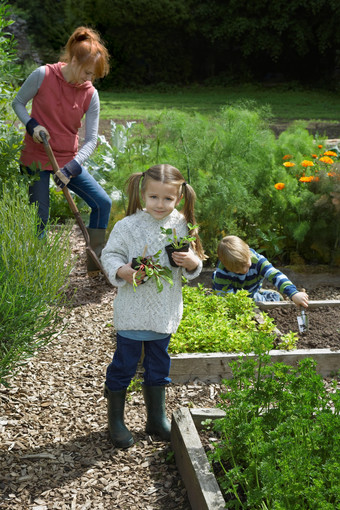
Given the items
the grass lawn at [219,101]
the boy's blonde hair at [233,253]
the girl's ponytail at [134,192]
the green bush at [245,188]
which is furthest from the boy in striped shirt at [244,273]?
the grass lawn at [219,101]

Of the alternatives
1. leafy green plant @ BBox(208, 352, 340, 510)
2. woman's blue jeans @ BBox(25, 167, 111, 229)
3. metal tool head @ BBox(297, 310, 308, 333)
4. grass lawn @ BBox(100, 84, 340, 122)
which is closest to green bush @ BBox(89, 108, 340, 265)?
woman's blue jeans @ BBox(25, 167, 111, 229)

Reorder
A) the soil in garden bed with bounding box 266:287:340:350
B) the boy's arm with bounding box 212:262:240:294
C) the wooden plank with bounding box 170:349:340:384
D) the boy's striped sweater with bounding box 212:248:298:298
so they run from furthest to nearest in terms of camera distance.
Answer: the boy's arm with bounding box 212:262:240:294 < the boy's striped sweater with bounding box 212:248:298:298 < the soil in garden bed with bounding box 266:287:340:350 < the wooden plank with bounding box 170:349:340:384

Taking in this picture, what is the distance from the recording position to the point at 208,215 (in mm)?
5043

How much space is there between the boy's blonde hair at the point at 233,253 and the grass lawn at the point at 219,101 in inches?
346

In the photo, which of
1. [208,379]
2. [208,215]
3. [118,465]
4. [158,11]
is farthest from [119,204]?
[158,11]

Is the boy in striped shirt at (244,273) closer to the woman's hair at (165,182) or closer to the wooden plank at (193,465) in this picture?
the woman's hair at (165,182)

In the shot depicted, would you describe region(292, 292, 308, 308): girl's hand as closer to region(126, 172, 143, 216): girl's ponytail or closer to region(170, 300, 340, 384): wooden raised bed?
region(170, 300, 340, 384): wooden raised bed

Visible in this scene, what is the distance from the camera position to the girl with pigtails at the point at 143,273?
2.59 meters

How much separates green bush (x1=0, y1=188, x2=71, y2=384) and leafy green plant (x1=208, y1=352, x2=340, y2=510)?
102 cm

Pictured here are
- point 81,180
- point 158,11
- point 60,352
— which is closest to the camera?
point 60,352

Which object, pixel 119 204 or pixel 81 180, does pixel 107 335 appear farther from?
pixel 119 204

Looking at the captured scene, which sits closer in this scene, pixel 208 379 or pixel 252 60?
pixel 208 379

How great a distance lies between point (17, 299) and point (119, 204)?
8.80ft

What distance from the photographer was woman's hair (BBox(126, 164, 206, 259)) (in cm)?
258
